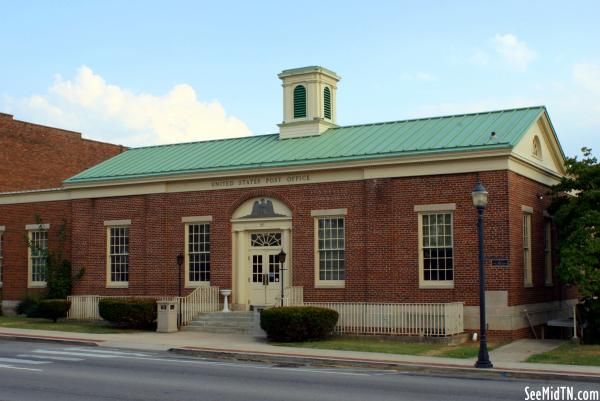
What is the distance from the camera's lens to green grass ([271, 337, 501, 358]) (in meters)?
21.6

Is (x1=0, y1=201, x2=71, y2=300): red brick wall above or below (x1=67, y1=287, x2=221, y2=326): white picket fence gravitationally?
above

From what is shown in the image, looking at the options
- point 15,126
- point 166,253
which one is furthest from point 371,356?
point 15,126

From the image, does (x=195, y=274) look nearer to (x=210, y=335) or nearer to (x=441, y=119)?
(x=210, y=335)

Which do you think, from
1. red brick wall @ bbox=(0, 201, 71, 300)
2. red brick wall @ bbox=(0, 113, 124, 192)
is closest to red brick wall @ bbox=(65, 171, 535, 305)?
red brick wall @ bbox=(0, 201, 71, 300)

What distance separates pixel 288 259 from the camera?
1156 inches

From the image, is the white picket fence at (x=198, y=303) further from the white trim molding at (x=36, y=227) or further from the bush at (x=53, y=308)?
the white trim molding at (x=36, y=227)

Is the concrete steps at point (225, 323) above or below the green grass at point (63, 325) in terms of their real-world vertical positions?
above

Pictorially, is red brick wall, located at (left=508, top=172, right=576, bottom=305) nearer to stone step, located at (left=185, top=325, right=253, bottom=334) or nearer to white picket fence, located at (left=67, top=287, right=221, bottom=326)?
stone step, located at (left=185, top=325, right=253, bottom=334)

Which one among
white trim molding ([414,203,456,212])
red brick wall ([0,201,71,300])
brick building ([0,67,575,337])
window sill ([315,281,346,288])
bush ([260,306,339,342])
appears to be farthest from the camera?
red brick wall ([0,201,71,300])

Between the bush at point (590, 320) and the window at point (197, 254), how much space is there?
13748mm

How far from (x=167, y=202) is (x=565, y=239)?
15120 millimetres

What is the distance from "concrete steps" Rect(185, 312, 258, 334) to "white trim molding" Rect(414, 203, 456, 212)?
6.61m

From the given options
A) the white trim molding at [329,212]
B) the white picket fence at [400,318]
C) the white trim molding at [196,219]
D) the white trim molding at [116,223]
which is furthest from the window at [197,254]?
the white picket fence at [400,318]

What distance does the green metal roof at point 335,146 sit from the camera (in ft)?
88.4
